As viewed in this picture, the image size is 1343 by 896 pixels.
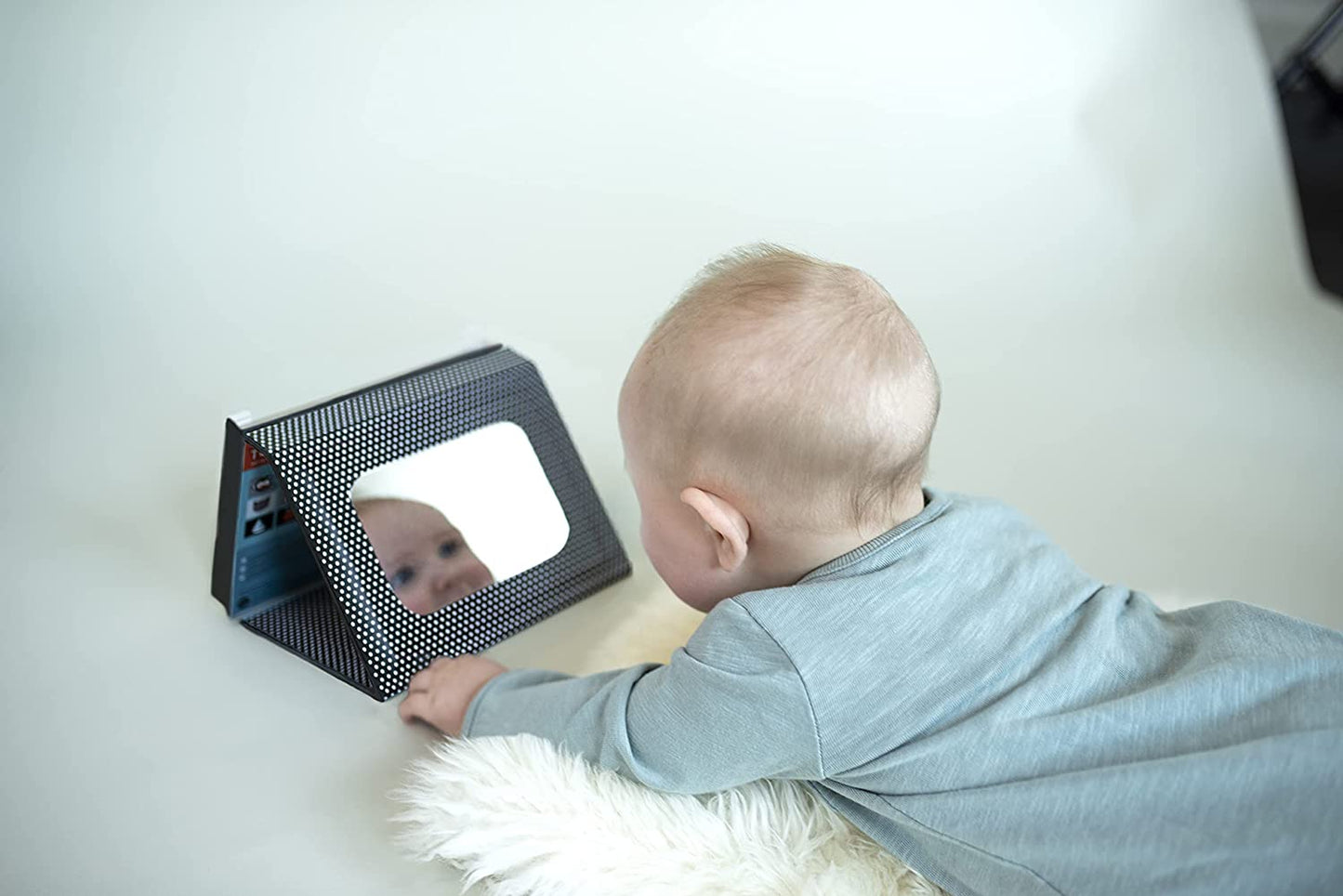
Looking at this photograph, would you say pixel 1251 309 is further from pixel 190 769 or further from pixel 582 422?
pixel 190 769

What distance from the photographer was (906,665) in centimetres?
97

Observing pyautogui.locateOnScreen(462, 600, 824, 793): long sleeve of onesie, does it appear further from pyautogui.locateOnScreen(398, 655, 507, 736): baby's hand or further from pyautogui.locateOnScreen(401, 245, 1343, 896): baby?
pyautogui.locateOnScreen(398, 655, 507, 736): baby's hand

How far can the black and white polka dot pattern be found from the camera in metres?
1.20

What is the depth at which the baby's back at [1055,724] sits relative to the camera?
2.81 ft

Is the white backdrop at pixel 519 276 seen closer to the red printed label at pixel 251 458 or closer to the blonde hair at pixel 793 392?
the red printed label at pixel 251 458

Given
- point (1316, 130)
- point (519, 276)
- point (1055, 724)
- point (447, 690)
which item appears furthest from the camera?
point (1316, 130)

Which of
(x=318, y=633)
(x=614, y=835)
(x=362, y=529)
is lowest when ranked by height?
(x=614, y=835)

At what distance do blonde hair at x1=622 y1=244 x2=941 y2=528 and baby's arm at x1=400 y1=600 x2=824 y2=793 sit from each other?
4.8 inches

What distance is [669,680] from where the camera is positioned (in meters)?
1.01

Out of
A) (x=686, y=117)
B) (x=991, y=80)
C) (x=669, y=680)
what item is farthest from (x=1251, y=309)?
(x=669, y=680)

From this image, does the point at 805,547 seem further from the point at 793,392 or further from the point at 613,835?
the point at 613,835

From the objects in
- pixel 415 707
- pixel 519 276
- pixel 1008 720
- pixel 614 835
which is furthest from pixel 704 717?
pixel 519 276

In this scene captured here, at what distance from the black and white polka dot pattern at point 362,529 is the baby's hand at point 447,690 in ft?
0.10

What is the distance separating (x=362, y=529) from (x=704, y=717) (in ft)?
1.45
